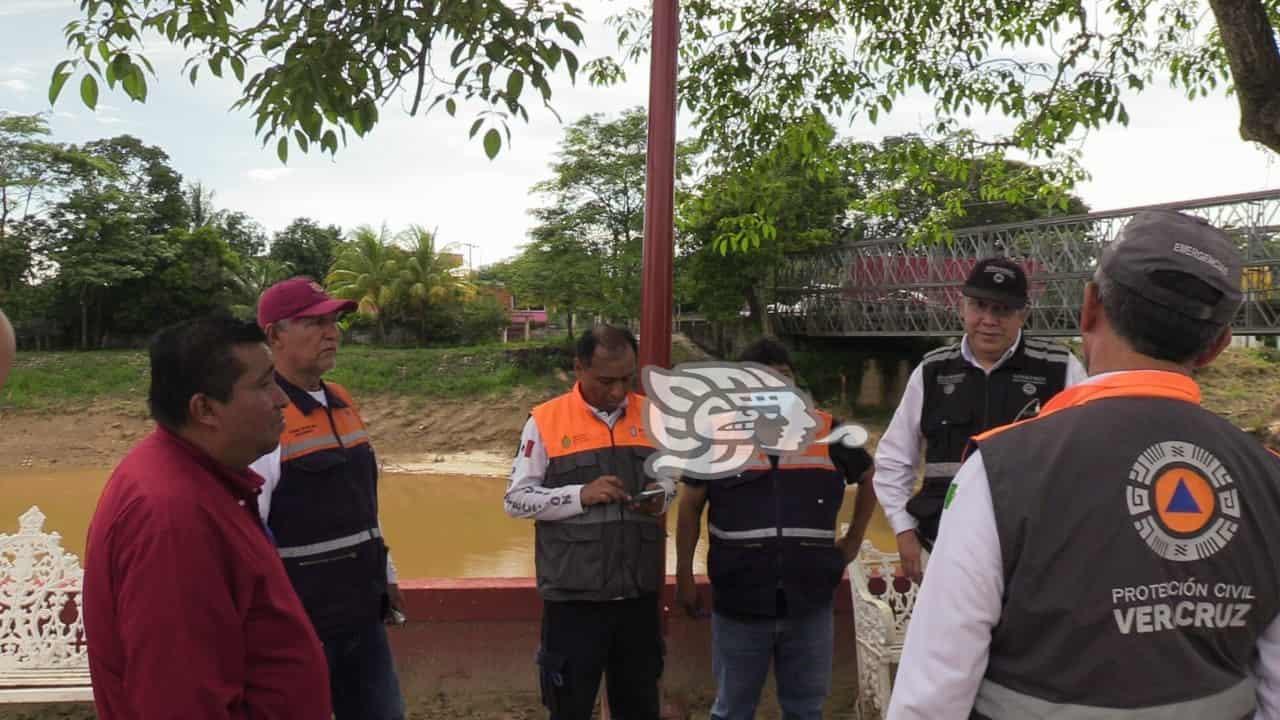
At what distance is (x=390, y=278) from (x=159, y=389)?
115 feet

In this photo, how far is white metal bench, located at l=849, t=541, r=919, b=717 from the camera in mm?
3443

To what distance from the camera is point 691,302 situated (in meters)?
26.4

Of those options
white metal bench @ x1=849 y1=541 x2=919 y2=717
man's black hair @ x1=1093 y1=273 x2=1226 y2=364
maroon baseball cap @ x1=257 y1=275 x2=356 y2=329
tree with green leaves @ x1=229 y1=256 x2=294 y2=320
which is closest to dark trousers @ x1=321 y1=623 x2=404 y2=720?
maroon baseball cap @ x1=257 y1=275 x2=356 y2=329

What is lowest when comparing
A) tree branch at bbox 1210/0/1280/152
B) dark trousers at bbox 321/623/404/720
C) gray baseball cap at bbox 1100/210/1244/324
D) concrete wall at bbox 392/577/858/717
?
concrete wall at bbox 392/577/858/717

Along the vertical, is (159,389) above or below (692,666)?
above

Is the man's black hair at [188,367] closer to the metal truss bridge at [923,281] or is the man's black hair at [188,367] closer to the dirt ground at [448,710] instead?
the dirt ground at [448,710]

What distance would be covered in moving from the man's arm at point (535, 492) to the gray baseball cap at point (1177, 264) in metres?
1.94

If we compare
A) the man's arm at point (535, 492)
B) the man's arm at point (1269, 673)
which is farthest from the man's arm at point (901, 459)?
the man's arm at point (1269, 673)

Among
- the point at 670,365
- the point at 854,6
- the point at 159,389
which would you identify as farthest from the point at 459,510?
the point at 159,389

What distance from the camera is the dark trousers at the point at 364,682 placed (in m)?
2.73

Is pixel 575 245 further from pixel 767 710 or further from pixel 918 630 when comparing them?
pixel 918 630

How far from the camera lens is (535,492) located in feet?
9.78

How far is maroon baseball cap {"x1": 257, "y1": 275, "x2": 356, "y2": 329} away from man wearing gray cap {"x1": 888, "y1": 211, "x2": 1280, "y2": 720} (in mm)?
2146

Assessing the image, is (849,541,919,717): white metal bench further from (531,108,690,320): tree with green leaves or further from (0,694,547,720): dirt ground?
(531,108,690,320): tree with green leaves
